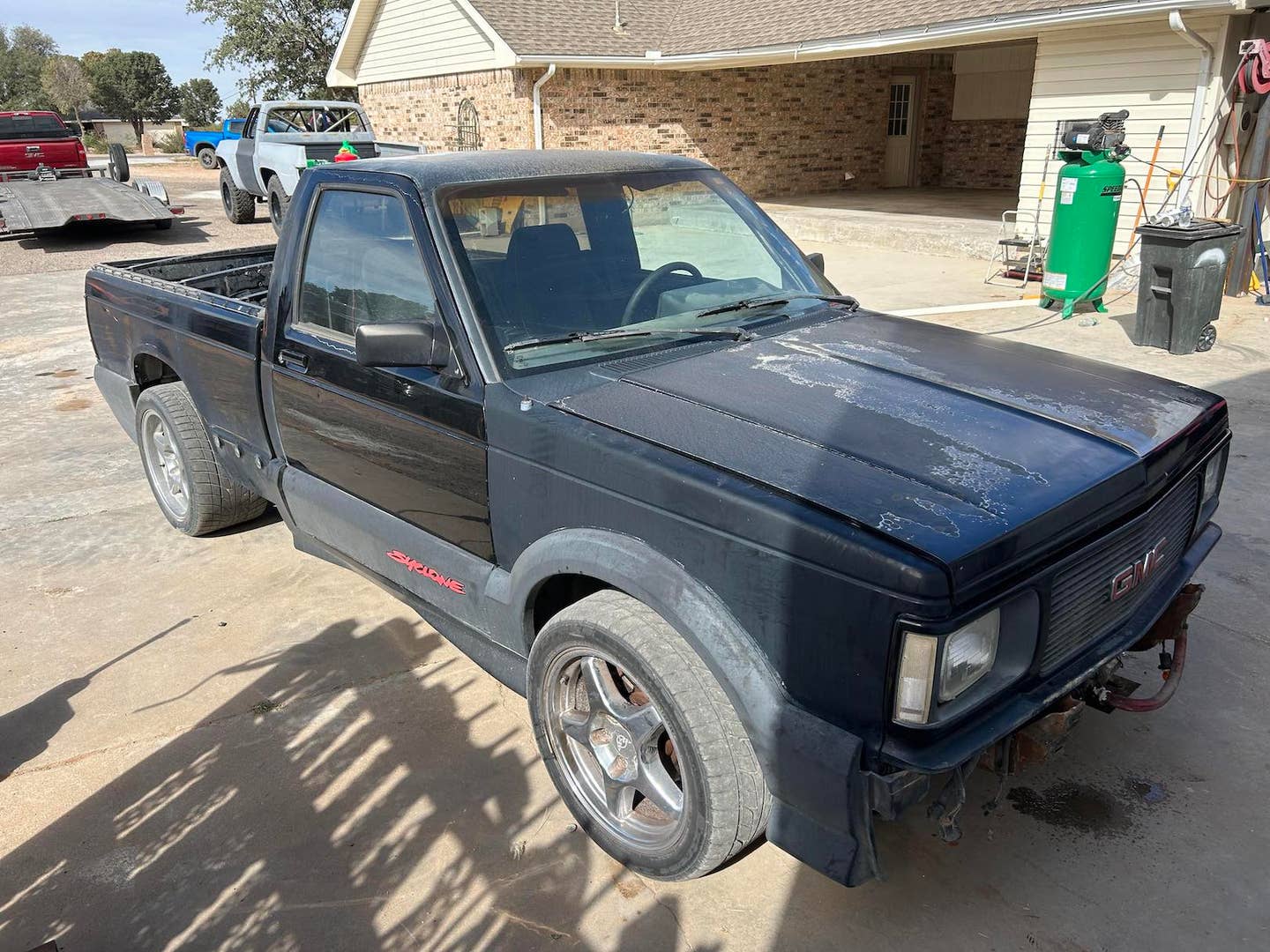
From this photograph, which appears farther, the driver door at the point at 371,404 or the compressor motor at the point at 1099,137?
the compressor motor at the point at 1099,137

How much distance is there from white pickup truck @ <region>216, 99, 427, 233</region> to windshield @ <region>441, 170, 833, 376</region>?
43.8 ft

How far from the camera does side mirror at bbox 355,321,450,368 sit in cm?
283

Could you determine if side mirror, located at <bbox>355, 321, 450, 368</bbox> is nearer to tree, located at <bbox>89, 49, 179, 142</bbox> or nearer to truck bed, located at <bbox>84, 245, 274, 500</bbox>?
truck bed, located at <bbox>84, 245, 274, 500</bbox>

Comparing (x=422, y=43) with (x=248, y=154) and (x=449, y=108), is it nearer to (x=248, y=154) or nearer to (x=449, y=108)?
(x=449, y=108)

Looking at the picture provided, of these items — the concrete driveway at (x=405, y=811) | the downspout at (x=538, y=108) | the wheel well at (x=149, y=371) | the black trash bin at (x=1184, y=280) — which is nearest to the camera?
the concrete driveway at (x=405, y=811)

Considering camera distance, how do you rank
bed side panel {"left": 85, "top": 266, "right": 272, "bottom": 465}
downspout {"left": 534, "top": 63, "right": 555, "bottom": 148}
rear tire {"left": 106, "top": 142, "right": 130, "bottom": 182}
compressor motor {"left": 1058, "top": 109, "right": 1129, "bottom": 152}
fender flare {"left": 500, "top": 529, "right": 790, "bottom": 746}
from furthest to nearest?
1. rear tire {"left": 106, "top": 142, "right": 130, "bottom": 182}
2. downspout {"left": 534, "top": 63, "right": 555, "bottom": 148}
3. compressor motor {"left": 1058, "top": 109, "right": 1129, "bottom": 152}
4. bed side panel {"left": 85, "top": 266, "right": 272, "bottom": 465}
5. fender flare {"left": 500, "top": 529, "right": 790, "bottom": 746}

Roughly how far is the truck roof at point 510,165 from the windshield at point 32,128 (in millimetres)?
18619

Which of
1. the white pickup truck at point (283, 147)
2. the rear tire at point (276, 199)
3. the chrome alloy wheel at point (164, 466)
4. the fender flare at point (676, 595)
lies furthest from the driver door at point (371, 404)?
the white pickup truck at point (283, 147)

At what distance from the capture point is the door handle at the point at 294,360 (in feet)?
11.8

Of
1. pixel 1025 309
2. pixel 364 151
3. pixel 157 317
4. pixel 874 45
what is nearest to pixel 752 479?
pixel 157 317

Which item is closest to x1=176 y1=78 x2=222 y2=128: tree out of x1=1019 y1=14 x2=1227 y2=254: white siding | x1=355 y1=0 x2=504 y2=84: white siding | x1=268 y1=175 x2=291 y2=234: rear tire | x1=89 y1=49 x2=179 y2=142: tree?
x1=89 y1=49 x2=179 y2=142: tree

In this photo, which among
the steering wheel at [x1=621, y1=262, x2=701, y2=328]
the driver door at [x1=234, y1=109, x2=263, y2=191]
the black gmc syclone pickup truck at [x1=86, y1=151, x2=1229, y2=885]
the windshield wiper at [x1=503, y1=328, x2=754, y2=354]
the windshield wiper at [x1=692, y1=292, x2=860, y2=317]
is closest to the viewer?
the black gmc syclone pickup truck at [x1=86, y1=151, x2=1229, y2=885]

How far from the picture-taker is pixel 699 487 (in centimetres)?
228

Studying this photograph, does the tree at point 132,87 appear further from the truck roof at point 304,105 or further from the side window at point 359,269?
the side window at point 359,269
